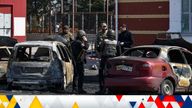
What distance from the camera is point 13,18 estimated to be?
28.3 m

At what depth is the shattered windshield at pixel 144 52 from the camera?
1480 centimetres

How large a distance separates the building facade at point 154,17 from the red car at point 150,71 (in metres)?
9.79

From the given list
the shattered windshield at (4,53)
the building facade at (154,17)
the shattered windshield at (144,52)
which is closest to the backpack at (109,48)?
the shattered windshield at (144,52)

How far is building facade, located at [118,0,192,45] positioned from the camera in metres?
25.3

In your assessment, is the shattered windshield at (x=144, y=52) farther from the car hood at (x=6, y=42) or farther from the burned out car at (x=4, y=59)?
the car hood at (x=6, y=42)

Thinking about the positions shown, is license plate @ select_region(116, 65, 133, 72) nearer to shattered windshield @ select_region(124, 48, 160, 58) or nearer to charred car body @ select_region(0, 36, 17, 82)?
shattered windshield @ select_region(124, 48, 160, 58)

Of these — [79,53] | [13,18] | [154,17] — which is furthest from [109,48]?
[13,18]

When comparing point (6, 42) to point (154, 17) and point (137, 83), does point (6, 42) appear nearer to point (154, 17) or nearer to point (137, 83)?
point (137, 83)

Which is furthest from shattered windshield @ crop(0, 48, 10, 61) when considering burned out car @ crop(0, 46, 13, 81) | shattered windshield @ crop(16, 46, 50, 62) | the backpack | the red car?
Result: the red car

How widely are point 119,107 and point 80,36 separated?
27.8ft

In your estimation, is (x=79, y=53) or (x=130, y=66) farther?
(x=79, y=53)

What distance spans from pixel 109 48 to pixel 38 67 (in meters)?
2.13

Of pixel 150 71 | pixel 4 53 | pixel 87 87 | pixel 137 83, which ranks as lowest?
pixel 87 87

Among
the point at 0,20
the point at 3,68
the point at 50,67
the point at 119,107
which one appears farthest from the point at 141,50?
the point at 0,20
